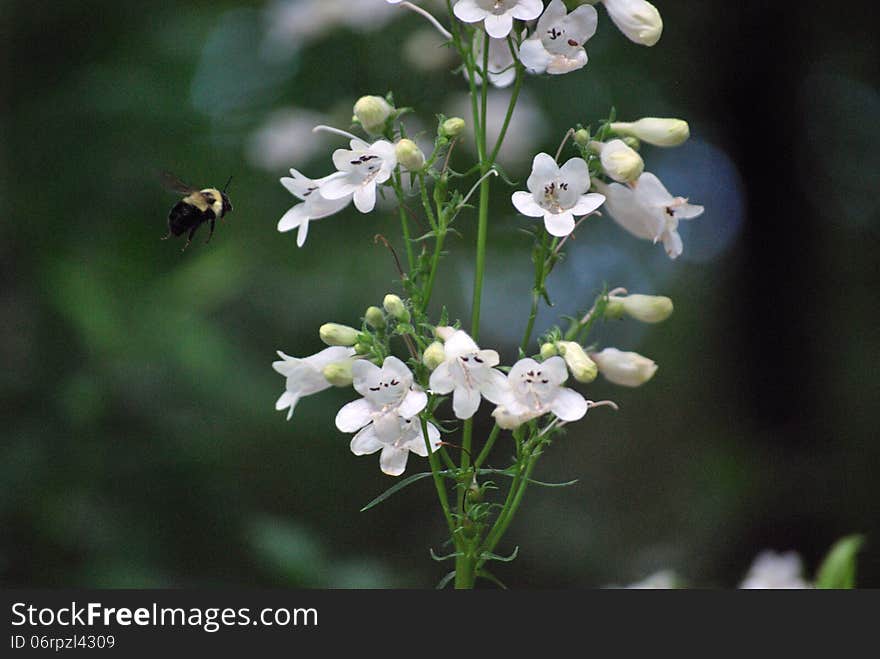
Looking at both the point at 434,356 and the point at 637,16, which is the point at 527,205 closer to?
the point at 434,356

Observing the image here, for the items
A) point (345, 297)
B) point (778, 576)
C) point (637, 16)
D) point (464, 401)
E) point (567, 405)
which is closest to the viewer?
point (464, 401)

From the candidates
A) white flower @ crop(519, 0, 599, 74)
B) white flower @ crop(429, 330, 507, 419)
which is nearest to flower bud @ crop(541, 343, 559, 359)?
white flower @ crop(429, 330, 507, 419)

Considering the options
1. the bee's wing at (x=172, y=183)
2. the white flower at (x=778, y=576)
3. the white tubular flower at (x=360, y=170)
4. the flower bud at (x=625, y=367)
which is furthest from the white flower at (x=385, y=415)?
the white flower at (x=778, y=576)

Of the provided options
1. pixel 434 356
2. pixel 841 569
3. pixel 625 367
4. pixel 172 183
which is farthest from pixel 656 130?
pixel 172 183

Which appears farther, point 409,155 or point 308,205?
point 308,205

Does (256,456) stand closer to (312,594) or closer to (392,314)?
(312,594)

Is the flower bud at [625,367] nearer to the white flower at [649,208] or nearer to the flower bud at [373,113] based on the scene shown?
the white flower at [649,208]

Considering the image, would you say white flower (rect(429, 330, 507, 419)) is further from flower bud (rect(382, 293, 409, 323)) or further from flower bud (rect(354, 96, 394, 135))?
flower bud (rect(354, 96, 394, 135))

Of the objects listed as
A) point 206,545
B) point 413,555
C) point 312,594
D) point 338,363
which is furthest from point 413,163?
point 413,555
